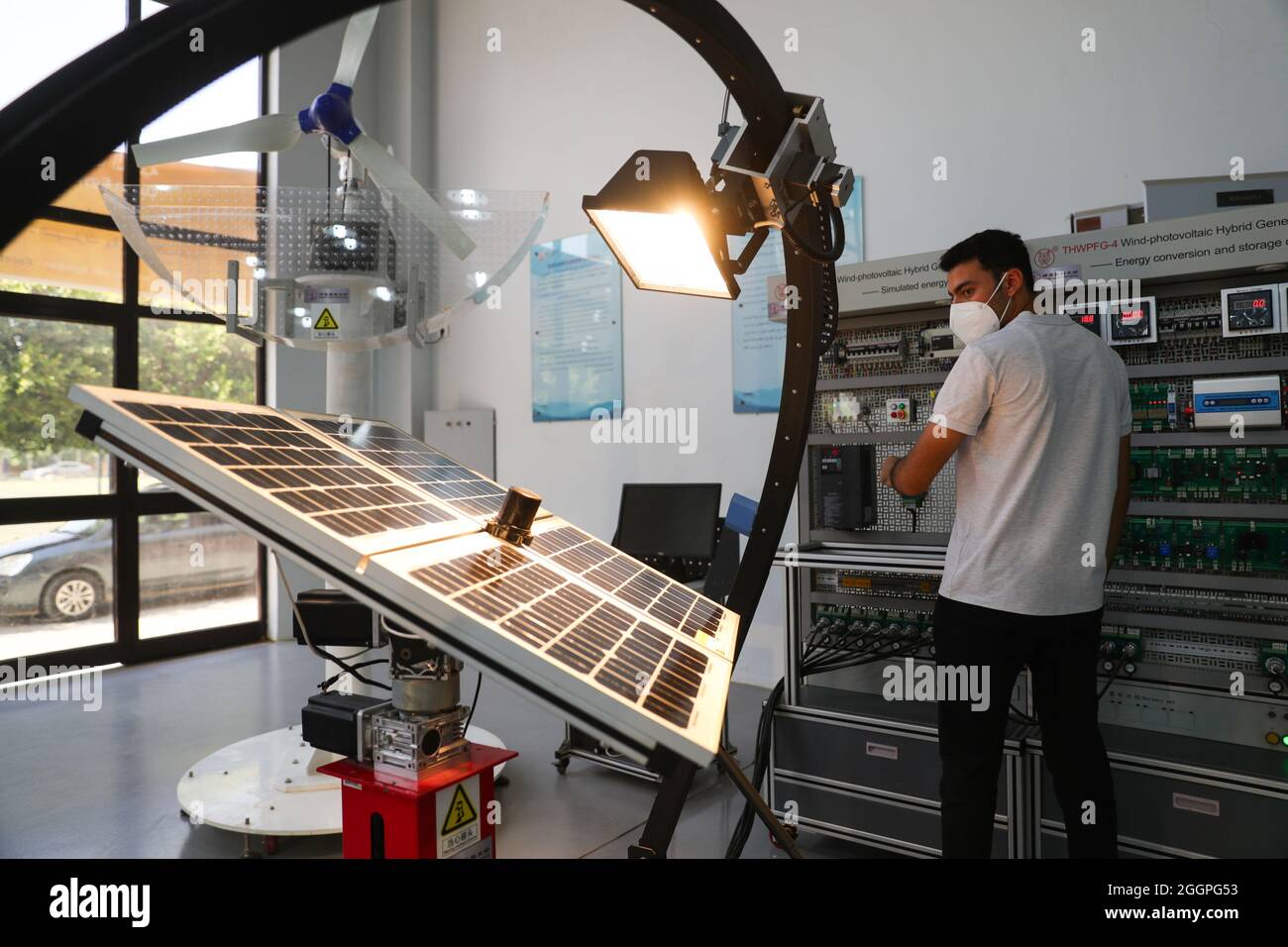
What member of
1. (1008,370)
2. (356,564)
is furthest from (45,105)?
(1008,370)

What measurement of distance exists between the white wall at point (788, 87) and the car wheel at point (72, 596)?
169cm

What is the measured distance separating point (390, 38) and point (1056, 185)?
4795mm

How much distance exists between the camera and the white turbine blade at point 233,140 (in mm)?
2449

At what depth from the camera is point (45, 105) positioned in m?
0.58

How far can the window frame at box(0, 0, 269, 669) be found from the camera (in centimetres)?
445

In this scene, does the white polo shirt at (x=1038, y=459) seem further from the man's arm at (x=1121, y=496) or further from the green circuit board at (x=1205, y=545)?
the green circuit board at (x=1205, y=545)

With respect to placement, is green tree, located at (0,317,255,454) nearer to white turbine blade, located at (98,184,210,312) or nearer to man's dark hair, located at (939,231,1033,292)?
white turbine blade, located at (98,184,210,312)

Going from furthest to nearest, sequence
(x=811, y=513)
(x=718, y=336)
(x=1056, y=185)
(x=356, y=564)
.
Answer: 1. (x=718, y=336)
2. (x=1056, y=185)
3. (x=811, y=513)
4. (x=356, y=564)

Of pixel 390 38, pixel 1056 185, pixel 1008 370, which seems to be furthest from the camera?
pixel 390 38

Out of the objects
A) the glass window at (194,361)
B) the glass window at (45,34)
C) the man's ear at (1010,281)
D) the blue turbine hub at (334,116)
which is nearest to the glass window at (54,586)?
the glass window at (194,361)

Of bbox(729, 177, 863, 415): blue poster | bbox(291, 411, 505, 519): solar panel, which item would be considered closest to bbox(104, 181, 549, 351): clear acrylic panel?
bbox(291, 411, 505, 519): solar panel

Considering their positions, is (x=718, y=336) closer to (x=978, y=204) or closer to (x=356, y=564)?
(x=978, y=204)

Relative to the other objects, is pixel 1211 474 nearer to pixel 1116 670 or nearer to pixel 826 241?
pixel 1116 670

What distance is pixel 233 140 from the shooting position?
2.49 m
